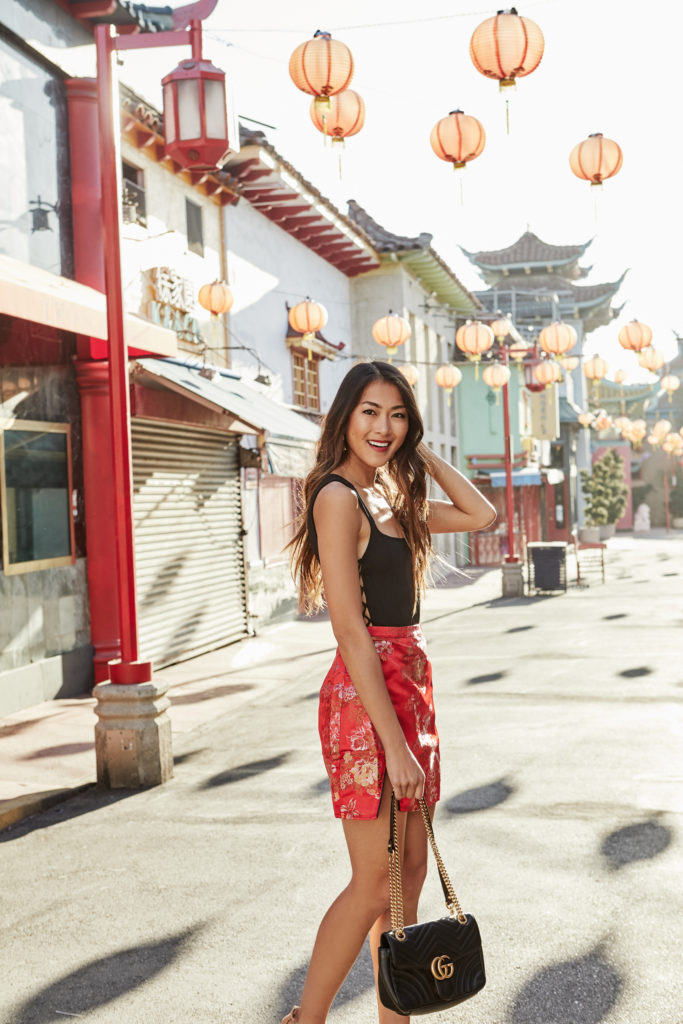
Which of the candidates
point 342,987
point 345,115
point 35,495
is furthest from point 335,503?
point 35,495

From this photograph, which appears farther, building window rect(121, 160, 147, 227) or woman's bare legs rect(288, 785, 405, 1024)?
building window rect(121, 160, 147, 227)

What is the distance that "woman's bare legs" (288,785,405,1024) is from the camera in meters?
2.66

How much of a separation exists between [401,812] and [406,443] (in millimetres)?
1099

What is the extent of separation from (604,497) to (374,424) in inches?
1843

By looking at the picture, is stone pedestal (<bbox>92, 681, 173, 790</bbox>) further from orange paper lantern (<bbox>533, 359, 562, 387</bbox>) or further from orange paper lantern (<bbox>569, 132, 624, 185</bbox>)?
orange paper lantern (<bbox>533, 359, 562, 387</bbox>)

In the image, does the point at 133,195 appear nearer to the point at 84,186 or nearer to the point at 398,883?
the point at 84,186

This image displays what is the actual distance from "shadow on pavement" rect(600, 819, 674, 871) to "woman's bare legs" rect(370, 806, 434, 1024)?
2238 mm

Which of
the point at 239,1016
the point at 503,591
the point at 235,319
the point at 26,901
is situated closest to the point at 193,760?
the point at 26,901

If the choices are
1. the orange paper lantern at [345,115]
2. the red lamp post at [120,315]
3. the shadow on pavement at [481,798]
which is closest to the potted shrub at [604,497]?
the orange paper lantern at [345,115]

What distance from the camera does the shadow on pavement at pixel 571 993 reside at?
329cm

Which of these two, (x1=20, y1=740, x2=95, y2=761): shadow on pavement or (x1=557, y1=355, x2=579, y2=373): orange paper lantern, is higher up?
(x1=557, y1=355, x2=579, y2=373): orange paper lantern

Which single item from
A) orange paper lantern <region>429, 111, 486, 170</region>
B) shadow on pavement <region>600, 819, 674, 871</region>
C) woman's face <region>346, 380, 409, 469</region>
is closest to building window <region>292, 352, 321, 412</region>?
orange paper lantern <region>429, 111, 486, 170</region>

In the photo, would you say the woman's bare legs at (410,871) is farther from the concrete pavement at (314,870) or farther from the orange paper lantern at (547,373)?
the orange paper lantern at (547,373)

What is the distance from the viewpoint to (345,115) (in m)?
9.11
